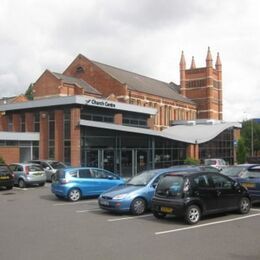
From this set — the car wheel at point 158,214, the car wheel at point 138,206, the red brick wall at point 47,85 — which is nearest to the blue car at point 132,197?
the car wheel at point 138,206

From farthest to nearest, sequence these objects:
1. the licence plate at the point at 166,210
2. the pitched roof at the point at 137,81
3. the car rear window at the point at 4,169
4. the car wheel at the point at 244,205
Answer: the pitched roof at the point at 137,81 → the car rear window at the point at 4,169 → the car wheel at the point at 244,205 → the licence plate at the point at 166,210

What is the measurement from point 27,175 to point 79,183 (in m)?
7.29

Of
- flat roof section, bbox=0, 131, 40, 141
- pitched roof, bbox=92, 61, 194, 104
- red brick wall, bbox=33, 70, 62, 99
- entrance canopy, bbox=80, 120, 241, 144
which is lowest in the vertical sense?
flat roof section, bbox=0, 131, 40, 141

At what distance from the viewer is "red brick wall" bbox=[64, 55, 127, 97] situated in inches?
2275

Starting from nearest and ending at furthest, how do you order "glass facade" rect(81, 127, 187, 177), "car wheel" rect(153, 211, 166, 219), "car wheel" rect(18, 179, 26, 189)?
"car wheel" rect(153, 211, 166, 219) < "car wheel" rect(18, 179, 26, 189) < "glass facade" rect(81, 127, 187, 177)

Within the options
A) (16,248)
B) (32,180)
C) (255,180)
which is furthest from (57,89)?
(16,248)

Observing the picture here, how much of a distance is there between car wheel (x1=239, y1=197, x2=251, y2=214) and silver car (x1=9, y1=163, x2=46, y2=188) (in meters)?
14.3

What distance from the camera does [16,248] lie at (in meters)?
8.87

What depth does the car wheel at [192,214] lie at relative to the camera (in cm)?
1170

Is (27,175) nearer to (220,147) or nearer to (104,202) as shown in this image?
(104,202)

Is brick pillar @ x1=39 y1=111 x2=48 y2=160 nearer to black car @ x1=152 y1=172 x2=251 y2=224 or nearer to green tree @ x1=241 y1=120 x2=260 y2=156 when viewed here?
black car @ x1=152 y1=172 x2=251 y2=224

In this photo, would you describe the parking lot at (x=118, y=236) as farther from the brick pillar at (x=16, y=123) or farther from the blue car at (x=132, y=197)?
the brick pillar at (x=16, y=123)

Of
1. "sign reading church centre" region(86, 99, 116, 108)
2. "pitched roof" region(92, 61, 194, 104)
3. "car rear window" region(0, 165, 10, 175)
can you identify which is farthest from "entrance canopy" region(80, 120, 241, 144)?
"pitched roof" region(92, 61, 194, 104)

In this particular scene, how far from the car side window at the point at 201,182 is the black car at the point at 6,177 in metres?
13.6
